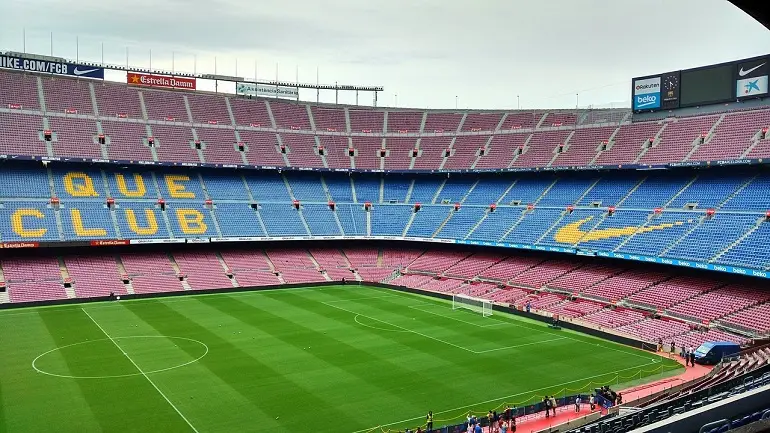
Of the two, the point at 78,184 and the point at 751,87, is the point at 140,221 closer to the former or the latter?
the point at 78,184

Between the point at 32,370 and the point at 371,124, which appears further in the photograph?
the point at 371,124

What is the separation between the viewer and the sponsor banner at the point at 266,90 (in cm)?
7219

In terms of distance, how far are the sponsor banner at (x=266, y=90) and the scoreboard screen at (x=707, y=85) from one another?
43524mm

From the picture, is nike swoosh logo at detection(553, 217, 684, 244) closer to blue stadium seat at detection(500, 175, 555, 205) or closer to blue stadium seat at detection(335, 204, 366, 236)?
blue stadium seat at detection(500, 175, 555, 205)

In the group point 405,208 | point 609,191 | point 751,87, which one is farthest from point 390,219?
point 751,87

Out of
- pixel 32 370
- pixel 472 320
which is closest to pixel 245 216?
pixel 472 320

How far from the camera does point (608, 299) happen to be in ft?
143

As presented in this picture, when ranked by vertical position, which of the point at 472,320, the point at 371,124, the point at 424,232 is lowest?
the point at 472,320

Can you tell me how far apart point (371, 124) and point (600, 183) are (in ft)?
98.8

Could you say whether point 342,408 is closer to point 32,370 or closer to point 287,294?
point 32,370

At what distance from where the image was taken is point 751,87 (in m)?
48.1

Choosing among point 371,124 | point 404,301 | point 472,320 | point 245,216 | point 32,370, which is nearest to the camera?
point 32,370

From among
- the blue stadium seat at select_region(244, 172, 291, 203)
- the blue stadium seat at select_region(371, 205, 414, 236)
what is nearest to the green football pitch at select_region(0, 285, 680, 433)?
the blue stadium seat at select_region(371, 205, 414, 236)

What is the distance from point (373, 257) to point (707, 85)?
35.3 metres
